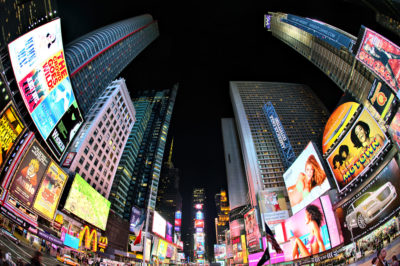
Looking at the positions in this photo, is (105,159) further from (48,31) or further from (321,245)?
(321,245)

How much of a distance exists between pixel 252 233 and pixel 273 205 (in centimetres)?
1304

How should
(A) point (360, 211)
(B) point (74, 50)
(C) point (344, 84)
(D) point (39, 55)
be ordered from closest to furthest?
1. (D) point (39, 55)
2. (A) point (360, 211)
3. (C) point (344, 84)
4. (B) point (74, 50)

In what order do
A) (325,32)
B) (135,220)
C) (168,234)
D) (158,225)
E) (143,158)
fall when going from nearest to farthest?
(135,220), (325,32), (158,225), (168,234), (143,158)

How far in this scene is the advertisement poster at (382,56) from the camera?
1039 inches

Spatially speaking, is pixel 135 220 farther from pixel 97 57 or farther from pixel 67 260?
pixel 97 57

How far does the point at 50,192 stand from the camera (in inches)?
1262

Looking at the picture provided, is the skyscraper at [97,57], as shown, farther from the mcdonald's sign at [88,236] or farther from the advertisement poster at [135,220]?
the advertisement poster at [135,220]

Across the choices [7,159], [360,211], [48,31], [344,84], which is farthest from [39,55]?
[344,84]

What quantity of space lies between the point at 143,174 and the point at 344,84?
334 ft

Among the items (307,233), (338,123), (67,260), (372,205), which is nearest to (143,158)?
(67,260)

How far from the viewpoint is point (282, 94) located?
433 feet

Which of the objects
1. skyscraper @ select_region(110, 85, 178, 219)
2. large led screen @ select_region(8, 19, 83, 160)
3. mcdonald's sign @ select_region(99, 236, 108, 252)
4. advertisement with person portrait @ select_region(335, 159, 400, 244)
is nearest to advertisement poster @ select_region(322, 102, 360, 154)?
advertisement with person portrait @ select_region(335, 159, 400, 244)

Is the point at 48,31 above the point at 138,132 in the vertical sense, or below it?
below

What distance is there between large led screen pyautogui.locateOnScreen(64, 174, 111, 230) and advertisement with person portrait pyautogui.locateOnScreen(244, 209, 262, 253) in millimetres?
51413
